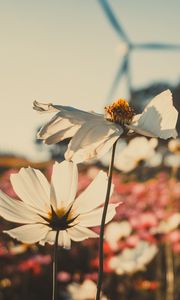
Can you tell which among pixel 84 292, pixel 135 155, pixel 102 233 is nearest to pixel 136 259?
pixel 84 292

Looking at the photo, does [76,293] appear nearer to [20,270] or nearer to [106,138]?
[20,270]

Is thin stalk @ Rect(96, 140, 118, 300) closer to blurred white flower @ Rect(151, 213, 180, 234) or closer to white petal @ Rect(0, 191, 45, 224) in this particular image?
white petal @ Rect(0, 191, 45, 224)

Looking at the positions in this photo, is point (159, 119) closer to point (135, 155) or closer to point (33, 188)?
point (33, 188)

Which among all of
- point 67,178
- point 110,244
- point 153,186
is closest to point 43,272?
point 110,244

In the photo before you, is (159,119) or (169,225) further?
(169,225)

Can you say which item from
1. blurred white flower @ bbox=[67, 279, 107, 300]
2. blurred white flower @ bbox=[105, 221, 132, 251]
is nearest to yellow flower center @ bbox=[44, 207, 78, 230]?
blurred white flower @ bbox=[67, 279, 107, 300]
